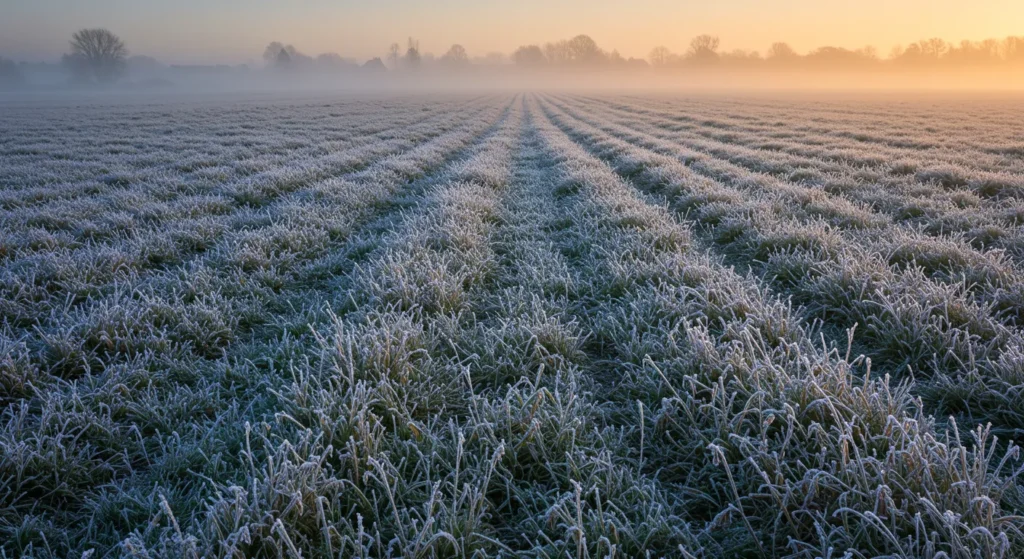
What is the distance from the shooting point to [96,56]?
396 ft

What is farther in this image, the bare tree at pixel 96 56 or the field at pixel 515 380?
the bare tree at pixel 96 56

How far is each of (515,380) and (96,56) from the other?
164 m

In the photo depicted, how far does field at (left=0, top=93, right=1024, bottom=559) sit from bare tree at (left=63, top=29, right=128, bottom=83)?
154m

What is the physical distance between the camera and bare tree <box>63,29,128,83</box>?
118875mm

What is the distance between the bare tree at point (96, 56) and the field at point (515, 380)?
154 meters

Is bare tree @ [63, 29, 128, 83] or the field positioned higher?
bare tree @ [63, 29, 128, 83]

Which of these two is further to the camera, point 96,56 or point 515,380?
point 96,56

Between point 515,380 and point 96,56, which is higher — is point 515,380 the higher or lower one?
the lower one

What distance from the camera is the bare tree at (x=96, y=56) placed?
119m

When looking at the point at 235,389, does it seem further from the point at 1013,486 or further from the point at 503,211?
the point at 503,211

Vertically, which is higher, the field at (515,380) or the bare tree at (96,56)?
the bare tree at (96,56)

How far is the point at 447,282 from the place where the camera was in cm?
490

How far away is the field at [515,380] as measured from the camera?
2010 mm

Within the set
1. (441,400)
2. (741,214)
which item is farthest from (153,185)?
(741,214)
